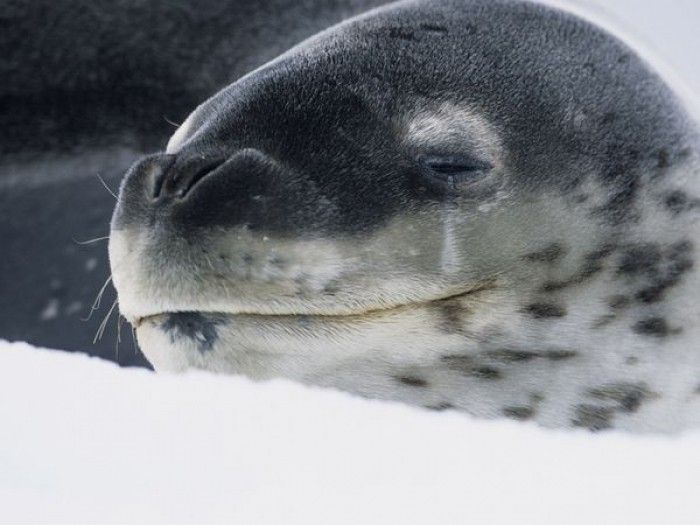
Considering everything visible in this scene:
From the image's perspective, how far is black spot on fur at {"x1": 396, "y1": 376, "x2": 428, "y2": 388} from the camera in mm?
815

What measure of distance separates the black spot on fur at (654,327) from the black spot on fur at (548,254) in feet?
0.26

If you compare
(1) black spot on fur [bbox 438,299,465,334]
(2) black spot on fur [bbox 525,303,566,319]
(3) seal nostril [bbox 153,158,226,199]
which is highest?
(2) black spot on fur [bbox 525,303,566,319]

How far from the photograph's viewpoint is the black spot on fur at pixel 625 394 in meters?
Answer: 0.83

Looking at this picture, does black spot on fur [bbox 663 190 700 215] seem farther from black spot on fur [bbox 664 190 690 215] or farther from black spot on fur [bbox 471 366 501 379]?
black spot on fur [bbox 471 366 501 379]

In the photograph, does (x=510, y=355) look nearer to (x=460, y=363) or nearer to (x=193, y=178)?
(x=460, y=363)

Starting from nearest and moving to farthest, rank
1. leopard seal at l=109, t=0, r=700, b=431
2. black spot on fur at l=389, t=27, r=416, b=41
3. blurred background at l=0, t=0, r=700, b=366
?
leopard seal at l=109, t=0, r=700, b=431 → black spot on fur at l=389, t=27, r=416, b=41 → blurred background at l=0, t=0, r=700, b=366

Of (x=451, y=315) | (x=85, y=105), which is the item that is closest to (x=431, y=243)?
(x=451, y=315)

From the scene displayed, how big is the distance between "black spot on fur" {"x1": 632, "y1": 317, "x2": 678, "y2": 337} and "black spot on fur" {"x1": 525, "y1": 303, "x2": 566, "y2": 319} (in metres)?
0.06

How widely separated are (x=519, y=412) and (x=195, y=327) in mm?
238

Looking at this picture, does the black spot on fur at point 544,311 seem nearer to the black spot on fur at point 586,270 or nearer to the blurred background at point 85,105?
the black spot on fur at point 586,270

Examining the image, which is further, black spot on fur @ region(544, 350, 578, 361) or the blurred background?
the blurred background

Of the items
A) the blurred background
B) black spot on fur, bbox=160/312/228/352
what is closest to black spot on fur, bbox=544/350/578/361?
black spot on fur, bbox=160/312/228/352

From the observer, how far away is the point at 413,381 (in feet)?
2.68

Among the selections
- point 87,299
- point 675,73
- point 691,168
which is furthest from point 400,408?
point 87,299
